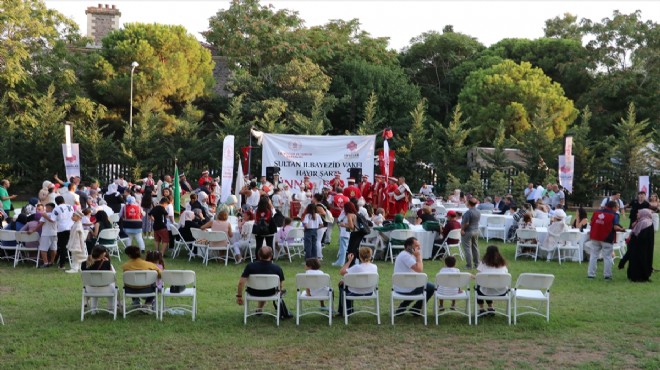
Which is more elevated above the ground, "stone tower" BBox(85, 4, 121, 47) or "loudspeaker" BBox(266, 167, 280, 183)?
"stone tower" BBox(85, 4, 121, 47)

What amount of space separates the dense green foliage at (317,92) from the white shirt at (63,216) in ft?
50.8

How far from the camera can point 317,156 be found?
24.3 metres

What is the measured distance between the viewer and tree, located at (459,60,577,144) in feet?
129

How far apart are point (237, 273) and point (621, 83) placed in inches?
1126

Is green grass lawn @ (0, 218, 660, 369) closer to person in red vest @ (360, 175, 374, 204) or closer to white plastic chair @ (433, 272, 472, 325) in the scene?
white plastic chair @ (433, 272, 472, 325)

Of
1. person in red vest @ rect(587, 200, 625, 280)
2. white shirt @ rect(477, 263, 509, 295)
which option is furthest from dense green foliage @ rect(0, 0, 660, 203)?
white shirt @ rect(477, 263, 509, 295)

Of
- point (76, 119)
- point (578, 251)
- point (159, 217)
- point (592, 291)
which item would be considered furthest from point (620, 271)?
point (76, 119)

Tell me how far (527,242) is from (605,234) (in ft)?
8.92

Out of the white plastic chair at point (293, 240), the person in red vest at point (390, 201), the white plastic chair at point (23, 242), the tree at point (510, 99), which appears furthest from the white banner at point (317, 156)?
the tree at point (510, 99)

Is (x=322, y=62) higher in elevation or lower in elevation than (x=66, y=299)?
higher

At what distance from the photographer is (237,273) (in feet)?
43.9

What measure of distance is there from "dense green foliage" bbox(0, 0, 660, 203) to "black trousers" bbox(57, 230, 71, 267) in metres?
15.3

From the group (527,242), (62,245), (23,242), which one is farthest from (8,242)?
(527,242)

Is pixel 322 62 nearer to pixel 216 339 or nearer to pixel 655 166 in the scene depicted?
pixel 655 166
